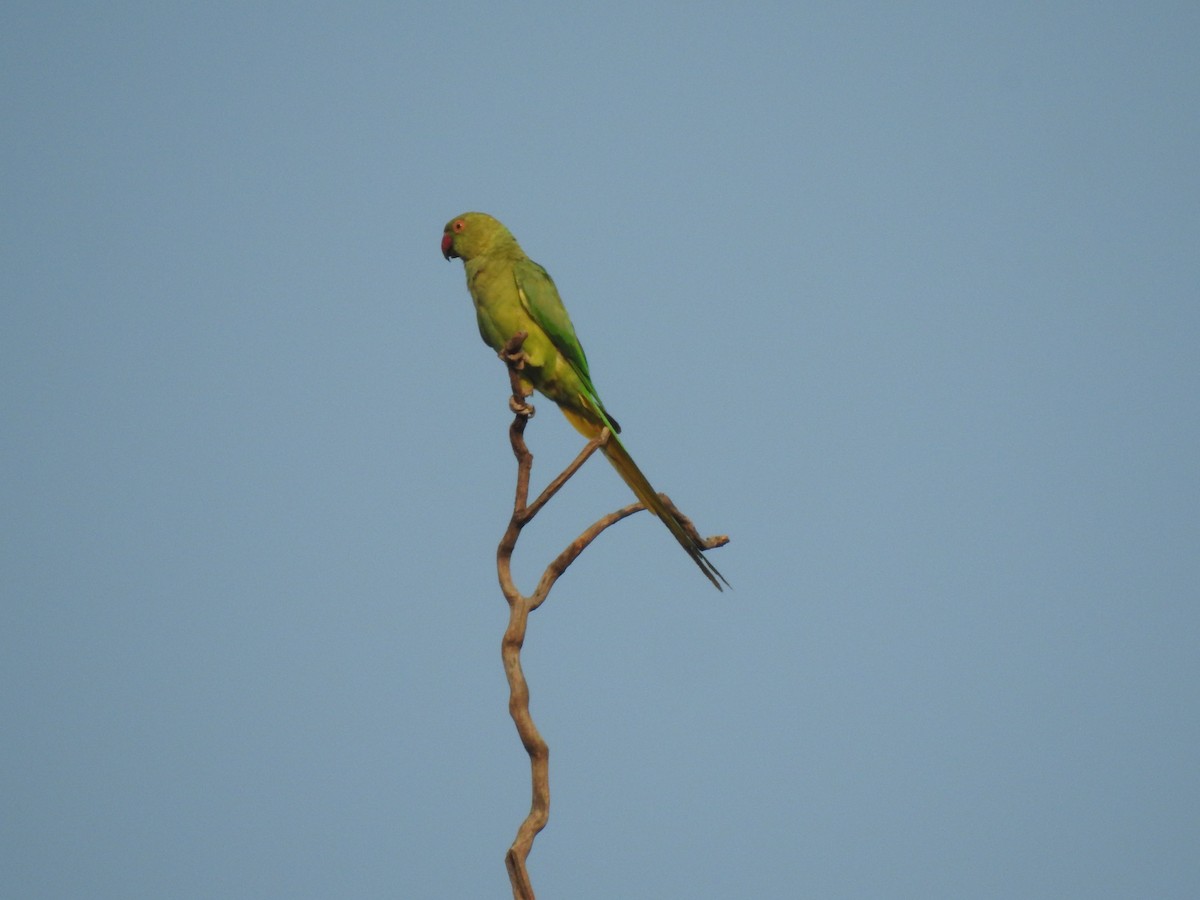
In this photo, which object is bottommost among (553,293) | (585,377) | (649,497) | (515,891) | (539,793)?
(515,891)

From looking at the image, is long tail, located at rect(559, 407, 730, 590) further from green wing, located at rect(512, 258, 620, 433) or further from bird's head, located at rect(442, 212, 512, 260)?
bird's head, located at rect(442, 212, 512, 260)

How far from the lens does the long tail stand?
15.6 feet

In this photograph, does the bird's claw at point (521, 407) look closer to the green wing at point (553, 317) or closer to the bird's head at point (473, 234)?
the green wing at point (553, 317)

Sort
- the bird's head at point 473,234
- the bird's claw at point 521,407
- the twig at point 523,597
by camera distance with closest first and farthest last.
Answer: the twig at point 523,597, the bird's claw at point 521,407, the bird's head at point 473,234

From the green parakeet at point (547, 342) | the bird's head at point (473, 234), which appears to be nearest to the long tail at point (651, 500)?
the green parakeet at point (547, 342)

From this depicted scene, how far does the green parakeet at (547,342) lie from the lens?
4.85 m

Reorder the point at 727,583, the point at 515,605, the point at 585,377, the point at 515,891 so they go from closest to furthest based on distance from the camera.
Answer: the point at 515,891
the point at 515,605
the point at 727,583
the point at 585,377

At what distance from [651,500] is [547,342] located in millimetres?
899

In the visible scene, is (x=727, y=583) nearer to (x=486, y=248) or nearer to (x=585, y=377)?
(x=585, y=377)

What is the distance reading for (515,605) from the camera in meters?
4.16

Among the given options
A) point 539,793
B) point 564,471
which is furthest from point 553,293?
point 539,793

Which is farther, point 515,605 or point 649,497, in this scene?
point 649,497

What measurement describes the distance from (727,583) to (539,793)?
133cm

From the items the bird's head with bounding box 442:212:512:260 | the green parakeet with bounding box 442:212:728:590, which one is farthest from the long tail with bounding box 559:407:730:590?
the bird's head with bounding box 442:212:512:260
